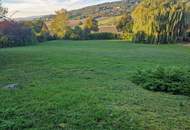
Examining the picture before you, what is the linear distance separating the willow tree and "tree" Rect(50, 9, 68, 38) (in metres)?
15.1

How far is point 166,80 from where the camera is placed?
959cm

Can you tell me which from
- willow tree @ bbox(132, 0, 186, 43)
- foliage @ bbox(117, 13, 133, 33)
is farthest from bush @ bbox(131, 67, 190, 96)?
foliage @ bbox(117, 13, 133, 33)

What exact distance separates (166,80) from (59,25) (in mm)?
43229

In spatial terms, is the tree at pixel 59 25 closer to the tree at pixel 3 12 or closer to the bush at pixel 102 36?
the bush at pixel 102 36

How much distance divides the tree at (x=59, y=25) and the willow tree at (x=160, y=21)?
49.7 ft

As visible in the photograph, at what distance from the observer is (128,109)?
647 cm

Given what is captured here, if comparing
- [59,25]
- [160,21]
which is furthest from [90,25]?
[160,21]

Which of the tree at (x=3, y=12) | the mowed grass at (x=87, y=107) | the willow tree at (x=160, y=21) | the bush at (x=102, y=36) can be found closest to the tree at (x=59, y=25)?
the bush at (x=102, y=36)

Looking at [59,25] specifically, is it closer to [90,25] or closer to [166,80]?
[90,25]

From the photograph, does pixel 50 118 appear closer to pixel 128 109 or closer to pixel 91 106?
pixel 91 106

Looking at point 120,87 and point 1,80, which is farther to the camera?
point 1,80

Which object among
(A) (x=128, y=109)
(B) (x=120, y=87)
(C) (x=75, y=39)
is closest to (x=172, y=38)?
(C) (x=75, y=39)

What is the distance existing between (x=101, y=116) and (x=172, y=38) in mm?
34360

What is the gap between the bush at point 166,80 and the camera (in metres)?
9.02
